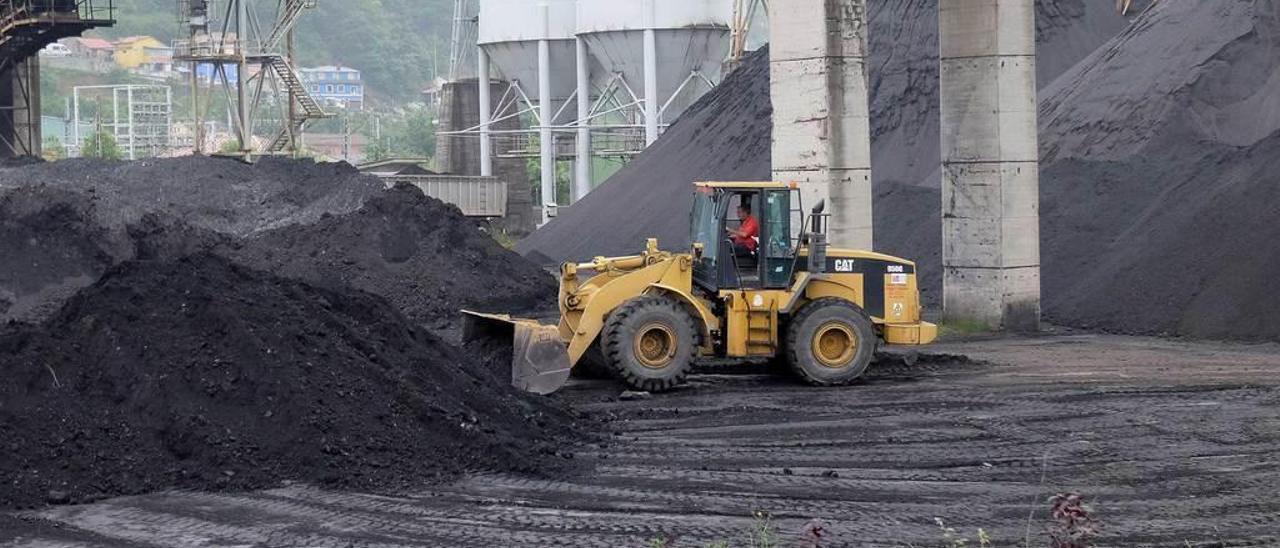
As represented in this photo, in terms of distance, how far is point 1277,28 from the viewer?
1191 inches

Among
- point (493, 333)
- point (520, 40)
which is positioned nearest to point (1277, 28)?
point (493, 333)

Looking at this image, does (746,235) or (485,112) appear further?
(485,112)

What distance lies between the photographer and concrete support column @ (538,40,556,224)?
56.1 m

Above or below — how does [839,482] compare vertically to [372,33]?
below

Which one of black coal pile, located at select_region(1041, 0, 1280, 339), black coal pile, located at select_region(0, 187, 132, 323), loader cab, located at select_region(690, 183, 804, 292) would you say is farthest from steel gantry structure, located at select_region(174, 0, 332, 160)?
loader cab, located at select_region(690, 183, 804, 292)

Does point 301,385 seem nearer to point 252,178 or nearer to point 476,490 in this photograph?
point 476,490

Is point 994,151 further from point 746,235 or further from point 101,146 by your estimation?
point 101,146

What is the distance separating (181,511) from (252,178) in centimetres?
2863

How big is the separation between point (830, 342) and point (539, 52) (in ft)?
131

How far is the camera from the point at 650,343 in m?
17.1

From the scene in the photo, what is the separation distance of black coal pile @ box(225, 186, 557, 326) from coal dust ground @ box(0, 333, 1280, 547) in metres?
10.5

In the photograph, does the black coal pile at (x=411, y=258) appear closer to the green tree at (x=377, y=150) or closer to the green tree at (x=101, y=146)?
the green tree at (x=101, y=146)

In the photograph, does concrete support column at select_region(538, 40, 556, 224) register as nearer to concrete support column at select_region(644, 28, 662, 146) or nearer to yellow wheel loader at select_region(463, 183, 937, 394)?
concrete support column at select_region(644, 28, 662, 146)

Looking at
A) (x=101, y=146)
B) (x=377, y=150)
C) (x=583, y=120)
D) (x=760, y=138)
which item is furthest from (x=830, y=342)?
(x=377, y=150)
